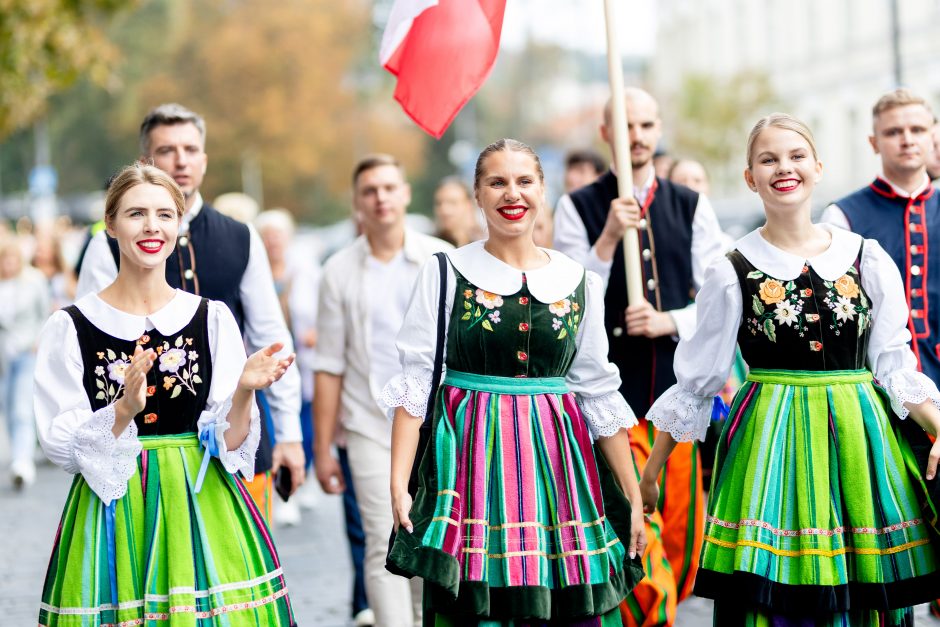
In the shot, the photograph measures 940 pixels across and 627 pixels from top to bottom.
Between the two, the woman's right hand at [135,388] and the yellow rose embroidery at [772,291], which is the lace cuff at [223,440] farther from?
the yellow rose embroidery at [772,291]

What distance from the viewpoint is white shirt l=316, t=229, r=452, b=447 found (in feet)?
20.6

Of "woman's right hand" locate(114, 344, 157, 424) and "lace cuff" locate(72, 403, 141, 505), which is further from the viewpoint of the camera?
"lace cuff" locate(72, 403, 141, 505)

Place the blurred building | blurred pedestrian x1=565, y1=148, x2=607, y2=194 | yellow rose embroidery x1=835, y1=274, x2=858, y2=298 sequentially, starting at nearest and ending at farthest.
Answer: yellow rose embroidery x1=835, y1=274, x2=858, y2=298 < blurred pedestrian x1=565, y1=148, x2=607, y2=194 < the blurred building

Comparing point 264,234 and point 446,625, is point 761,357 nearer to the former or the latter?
point 446,625

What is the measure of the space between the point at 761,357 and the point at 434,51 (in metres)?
1.99

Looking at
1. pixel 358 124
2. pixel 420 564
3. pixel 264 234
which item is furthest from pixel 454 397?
pixel 358 124

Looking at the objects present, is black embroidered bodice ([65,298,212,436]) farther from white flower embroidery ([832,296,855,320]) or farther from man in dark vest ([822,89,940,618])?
man in dark vest ([822,89,940,618])

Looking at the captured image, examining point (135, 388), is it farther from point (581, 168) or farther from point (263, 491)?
point (581, 168)

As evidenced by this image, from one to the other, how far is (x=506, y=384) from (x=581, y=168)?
179 inches

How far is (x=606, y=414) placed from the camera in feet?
14.9

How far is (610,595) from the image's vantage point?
4.30 meters

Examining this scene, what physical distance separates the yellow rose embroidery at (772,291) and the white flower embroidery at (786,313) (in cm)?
2

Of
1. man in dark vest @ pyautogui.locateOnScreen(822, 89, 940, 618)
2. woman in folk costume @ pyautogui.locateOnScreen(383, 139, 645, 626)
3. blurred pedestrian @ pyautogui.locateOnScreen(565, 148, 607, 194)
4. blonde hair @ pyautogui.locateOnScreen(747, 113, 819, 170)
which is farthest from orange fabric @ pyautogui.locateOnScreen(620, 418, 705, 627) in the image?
blurred pedestrian @ pyautogui.locateOnScreen(565, 148, 607, 194)

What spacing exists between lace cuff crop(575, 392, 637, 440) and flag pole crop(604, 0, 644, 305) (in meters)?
1.15
